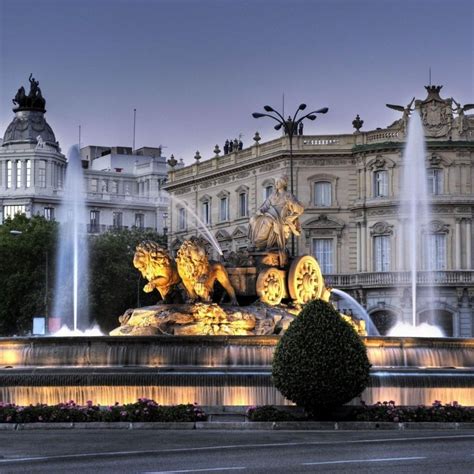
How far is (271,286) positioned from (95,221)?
84628mm

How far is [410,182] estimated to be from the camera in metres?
71.3

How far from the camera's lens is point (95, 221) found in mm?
111750

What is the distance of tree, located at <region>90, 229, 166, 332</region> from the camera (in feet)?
226

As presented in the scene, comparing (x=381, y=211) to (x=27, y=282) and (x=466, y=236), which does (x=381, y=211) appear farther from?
(x=27, y=282)

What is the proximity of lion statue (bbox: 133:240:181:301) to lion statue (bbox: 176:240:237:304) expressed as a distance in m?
0.31

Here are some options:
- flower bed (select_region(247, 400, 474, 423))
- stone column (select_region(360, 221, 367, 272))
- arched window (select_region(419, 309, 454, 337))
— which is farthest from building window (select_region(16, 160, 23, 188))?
flower bed (select_region(247, 400, 474, 423))

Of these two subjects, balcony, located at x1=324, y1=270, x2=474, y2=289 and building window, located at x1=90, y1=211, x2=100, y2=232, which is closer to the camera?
balcony, located at x1=324, y1=270, x2=474, y2=289

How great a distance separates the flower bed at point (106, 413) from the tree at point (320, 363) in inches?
61.4

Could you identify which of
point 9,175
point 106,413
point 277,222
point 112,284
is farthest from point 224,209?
point 106,413

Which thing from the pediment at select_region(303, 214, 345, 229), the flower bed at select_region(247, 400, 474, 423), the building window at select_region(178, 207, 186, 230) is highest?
the building window at select_region(178, 207, 186, 230)

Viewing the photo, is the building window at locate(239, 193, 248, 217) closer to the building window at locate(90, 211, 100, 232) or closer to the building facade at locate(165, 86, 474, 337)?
the building facade at locate(165, 86, 474, 337)

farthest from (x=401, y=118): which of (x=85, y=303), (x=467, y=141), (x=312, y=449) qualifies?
(x=312, y=449)

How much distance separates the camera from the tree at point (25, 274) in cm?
6769

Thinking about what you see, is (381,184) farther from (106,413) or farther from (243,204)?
(106,413)
